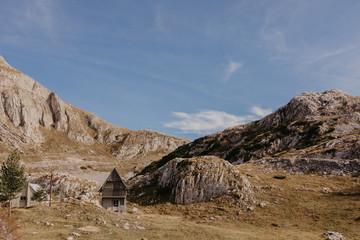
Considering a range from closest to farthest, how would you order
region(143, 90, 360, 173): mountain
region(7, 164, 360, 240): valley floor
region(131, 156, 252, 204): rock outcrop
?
1. region(7, 164, 360, 240): valley floor
2. region(131, 156, 252, 204): rock outcrop
3. region(143, 90, 360, 173): mountain

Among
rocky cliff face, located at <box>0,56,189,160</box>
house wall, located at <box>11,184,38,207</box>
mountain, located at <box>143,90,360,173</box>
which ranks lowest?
house wall, located at <box>11,184,38,207</box>

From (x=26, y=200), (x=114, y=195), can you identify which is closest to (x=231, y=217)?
(x=114, y=195)

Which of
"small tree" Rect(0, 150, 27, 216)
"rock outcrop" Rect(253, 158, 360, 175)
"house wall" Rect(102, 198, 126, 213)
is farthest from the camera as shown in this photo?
"rock outcrop" Rect(253, 158, 360, 175)

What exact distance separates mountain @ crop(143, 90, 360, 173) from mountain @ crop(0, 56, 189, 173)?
80405 mm

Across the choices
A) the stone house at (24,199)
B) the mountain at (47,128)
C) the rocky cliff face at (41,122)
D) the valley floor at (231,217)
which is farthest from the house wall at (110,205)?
the rocky cliff face at (41,122)

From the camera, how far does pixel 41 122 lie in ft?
494

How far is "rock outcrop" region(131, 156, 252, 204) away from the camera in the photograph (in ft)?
158

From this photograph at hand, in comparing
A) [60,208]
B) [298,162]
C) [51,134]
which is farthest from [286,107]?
[51,134]

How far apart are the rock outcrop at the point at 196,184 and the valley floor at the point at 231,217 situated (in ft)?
6.86

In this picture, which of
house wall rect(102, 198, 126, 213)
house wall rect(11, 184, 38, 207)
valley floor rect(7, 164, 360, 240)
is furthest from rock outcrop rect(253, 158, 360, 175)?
house wall rect(11, 184, 38, 207)

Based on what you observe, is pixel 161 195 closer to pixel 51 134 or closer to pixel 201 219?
pixel 201 219

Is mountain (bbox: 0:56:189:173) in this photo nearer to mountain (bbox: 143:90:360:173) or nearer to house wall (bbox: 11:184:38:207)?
mountain (bbox: 143:90:360:173)

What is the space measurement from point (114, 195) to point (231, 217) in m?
22.2

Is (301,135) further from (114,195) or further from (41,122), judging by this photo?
(41,122)
